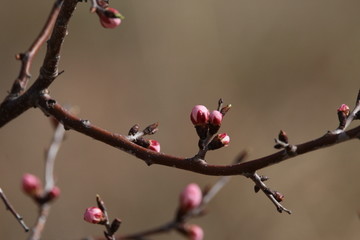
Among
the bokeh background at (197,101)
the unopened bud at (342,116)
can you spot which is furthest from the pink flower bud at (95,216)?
the bokeh background at (197,101)

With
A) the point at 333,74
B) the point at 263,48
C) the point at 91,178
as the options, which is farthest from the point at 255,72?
the point at 91,178

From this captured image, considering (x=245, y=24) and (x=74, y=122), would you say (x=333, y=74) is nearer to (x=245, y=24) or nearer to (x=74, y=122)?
(x=245, y=24)

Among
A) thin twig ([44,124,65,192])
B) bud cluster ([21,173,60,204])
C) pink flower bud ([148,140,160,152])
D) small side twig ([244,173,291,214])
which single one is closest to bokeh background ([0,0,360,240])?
thin twig ([44,124,65,192])

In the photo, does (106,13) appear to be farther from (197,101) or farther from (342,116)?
(197,101)

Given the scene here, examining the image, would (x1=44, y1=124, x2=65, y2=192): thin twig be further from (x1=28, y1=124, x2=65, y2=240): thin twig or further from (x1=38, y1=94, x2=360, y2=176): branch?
(x1=38, y1=94, x2=360, y2=176): branch

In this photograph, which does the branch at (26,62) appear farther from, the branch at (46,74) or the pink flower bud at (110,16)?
the pink flower bud at (110,16)

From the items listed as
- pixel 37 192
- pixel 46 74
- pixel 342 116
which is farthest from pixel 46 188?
pixel 342 116
